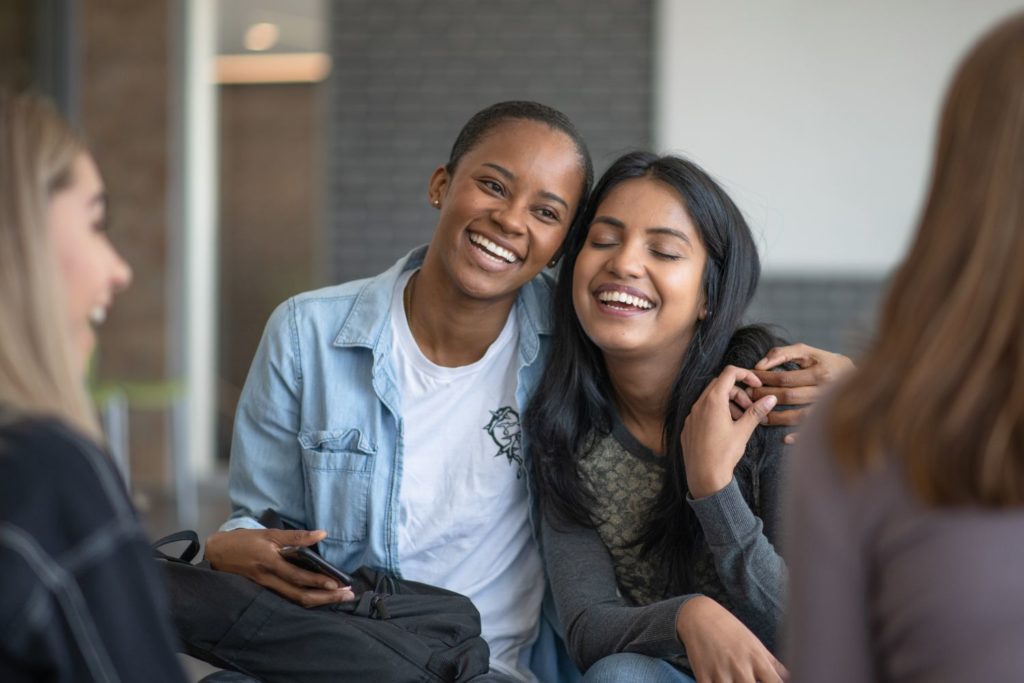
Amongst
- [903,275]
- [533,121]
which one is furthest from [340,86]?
[903,275]

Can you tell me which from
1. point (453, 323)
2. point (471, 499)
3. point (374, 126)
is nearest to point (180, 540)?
point (471, 499)

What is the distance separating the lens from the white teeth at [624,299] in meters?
1.84

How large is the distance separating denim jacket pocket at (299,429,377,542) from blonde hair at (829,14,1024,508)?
3.54 feet

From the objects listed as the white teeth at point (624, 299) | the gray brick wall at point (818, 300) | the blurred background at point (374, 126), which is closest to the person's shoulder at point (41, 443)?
the white teeth at point (624, 299)

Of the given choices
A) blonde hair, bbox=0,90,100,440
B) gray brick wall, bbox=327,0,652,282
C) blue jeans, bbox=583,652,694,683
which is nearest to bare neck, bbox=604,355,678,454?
blue jeans, bbox=583,652,694,683

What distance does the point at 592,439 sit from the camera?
194 cm

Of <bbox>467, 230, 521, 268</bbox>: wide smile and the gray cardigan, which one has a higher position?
<bbox>467, 230, 521, 268</bbox>: wide smile

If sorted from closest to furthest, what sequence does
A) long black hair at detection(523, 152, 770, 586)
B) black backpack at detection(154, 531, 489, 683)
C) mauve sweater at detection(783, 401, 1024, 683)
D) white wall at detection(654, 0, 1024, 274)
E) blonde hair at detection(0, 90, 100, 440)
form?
mauve sweater at detection(783, 401, 1024, 683)
blonde hair at detection(0, 90, 100, 440)
black backpack at detection(154, 531, 489, 683)
long black hair at detection(523, 152, 770, 586)
white wall at detection(654, 0, 1024, 274)

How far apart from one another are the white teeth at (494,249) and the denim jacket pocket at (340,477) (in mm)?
371

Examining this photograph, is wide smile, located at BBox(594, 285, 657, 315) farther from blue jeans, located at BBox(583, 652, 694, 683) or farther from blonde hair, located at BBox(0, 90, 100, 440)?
blonde hair, located at BBox(0, 90, 100, 440)

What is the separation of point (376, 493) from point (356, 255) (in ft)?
11.4

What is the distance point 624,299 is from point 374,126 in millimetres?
3613

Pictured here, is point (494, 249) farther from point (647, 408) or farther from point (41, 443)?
point (41, 443)

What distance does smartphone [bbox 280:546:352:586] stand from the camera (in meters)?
1.69
